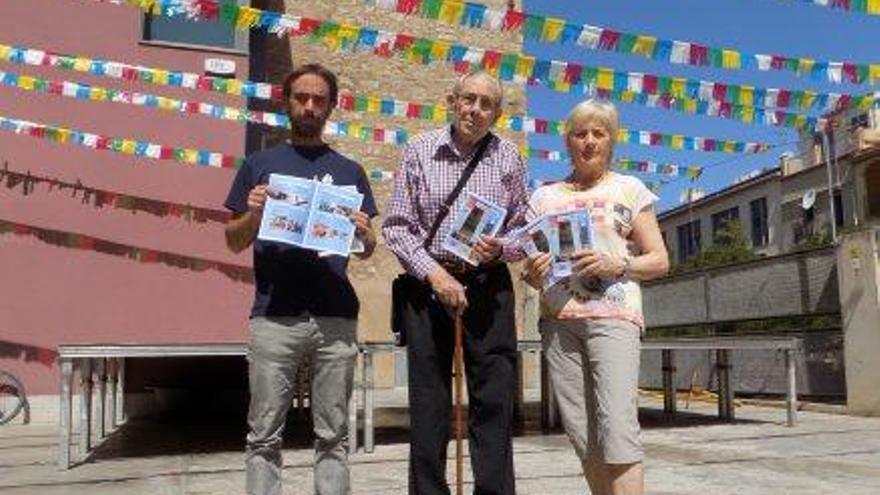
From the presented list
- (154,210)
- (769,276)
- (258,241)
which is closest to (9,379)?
(154,210)

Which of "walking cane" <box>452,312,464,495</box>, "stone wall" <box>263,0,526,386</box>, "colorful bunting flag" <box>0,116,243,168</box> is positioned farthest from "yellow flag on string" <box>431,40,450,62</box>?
"stone wall" <box>263,0,526,386</box>

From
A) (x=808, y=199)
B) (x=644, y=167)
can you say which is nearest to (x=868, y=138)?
(x=644, y=167)

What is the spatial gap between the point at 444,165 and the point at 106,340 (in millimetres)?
8732

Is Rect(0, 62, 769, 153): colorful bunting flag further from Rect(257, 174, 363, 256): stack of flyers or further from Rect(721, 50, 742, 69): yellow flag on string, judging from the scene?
Rect(257, 174, 363, 256): stack of flyers

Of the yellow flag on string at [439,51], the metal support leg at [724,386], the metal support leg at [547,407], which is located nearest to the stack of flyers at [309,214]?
the yellow flag on string at [439,51]

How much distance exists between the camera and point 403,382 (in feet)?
60.1

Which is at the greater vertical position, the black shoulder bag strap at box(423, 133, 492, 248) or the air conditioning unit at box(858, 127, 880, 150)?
the air conditioning unit at box(858, 127, 880, 150)

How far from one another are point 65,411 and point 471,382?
442 cm

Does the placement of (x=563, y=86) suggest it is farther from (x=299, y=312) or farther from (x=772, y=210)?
(x=772, y=210)

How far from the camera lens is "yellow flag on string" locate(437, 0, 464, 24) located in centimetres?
762

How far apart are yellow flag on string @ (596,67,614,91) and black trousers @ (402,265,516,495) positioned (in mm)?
5599

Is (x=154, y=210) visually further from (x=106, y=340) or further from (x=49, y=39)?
(x=49, y=39)

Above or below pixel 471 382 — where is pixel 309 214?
above

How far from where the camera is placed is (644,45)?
7738 mm
